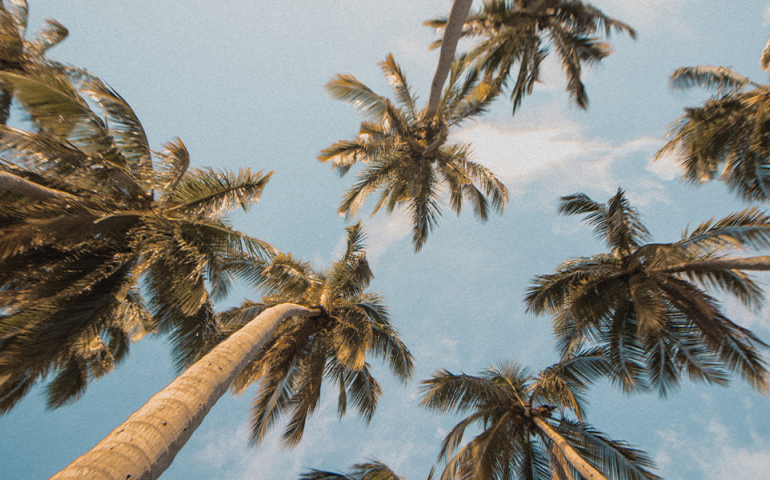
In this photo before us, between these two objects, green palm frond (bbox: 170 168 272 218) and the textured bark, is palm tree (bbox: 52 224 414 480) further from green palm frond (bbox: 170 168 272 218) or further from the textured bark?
the textured bark

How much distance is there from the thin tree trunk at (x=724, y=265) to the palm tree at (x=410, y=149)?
531 cm

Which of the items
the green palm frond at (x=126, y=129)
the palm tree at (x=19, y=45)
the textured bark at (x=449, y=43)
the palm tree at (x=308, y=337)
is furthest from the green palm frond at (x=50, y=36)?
the textured bark at (x=449, y=43)

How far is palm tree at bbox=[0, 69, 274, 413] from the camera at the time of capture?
595cm

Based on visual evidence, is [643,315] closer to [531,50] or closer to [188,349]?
[531,50]

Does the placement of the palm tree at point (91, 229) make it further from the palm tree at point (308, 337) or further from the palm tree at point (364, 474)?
the palm tree at point (364, 474)

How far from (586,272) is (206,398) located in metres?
9.47

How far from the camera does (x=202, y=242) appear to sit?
25.2ft

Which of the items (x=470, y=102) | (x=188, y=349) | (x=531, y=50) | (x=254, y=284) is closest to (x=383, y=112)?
(x=470, y=102)

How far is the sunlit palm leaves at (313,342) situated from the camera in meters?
8.96

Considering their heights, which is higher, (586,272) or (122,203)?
(586,272)

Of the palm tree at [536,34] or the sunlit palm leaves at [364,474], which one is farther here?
the palm tree at [536,34]

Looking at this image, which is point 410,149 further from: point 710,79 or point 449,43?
point 710,79

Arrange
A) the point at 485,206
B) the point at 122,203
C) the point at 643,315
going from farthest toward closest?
the point at 485,206, the point at 643,315, the point at 122,203

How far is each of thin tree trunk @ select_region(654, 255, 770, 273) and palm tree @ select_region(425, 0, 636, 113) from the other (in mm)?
6316
